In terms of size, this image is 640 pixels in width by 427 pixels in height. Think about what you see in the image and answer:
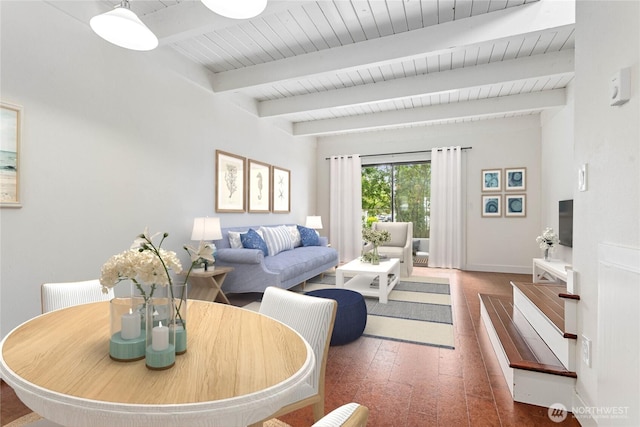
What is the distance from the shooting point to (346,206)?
268 inches

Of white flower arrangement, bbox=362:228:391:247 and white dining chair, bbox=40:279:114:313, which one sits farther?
white flower arrangement, bbox=362:228:391:247

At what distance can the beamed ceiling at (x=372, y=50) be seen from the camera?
2.71m

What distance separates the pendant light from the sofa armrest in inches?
92.6

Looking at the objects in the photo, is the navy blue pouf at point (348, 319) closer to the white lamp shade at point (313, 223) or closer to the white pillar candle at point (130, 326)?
the white pillar candle at point (130, 326)

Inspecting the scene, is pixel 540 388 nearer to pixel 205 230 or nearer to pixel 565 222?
pixel 205 230

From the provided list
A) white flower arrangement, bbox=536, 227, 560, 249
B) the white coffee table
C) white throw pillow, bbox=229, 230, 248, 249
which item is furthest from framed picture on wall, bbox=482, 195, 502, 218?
white throw pillow, bbox=229, 230, 248, 249

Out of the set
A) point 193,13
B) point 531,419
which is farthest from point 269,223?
point 531,419

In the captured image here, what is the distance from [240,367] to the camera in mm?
883

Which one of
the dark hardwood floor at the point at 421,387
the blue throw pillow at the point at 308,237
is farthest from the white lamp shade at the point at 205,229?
the blue throw pillow at the point at 308,237

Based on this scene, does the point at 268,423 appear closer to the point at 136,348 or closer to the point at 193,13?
the point at 136,348

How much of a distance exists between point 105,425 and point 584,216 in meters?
2.17

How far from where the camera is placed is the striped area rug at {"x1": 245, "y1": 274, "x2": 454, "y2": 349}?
2773 millimetres

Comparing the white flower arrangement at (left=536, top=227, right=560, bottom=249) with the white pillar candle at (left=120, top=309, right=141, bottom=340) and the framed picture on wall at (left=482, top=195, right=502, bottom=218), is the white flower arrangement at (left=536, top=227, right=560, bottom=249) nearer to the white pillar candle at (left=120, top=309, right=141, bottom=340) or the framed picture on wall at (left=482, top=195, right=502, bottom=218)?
the framed picture on wall at (left=482, top=195, right=502, bottom=218)

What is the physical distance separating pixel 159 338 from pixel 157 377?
0.33ft
